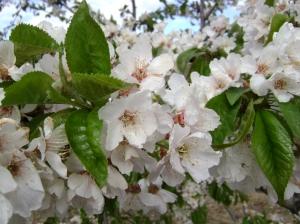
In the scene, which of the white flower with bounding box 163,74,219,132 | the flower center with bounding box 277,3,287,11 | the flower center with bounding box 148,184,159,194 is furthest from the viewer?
the flower center with bounding box 277,3,287,11

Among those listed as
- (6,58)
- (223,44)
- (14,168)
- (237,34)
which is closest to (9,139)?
(14,168)

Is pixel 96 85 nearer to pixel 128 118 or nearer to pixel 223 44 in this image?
pixel 128 118

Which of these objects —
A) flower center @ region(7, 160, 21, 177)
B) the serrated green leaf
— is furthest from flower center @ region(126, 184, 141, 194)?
flower center @ region(7, 160, 21, 177)

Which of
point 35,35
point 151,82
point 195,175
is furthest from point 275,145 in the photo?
point 35,35

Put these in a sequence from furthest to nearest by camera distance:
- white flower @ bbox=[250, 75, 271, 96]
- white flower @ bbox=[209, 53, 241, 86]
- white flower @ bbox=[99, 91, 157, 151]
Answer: white flower @ bbox=[209, 53, 241, 86] → white flower @ bbox=[250, 75, 271, 96] → white flower @ bbox=[99, 91, 157, 151]

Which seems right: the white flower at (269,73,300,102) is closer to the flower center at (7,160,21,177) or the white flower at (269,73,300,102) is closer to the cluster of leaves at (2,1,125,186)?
the cluster of leaves at (2,1,125,186)
